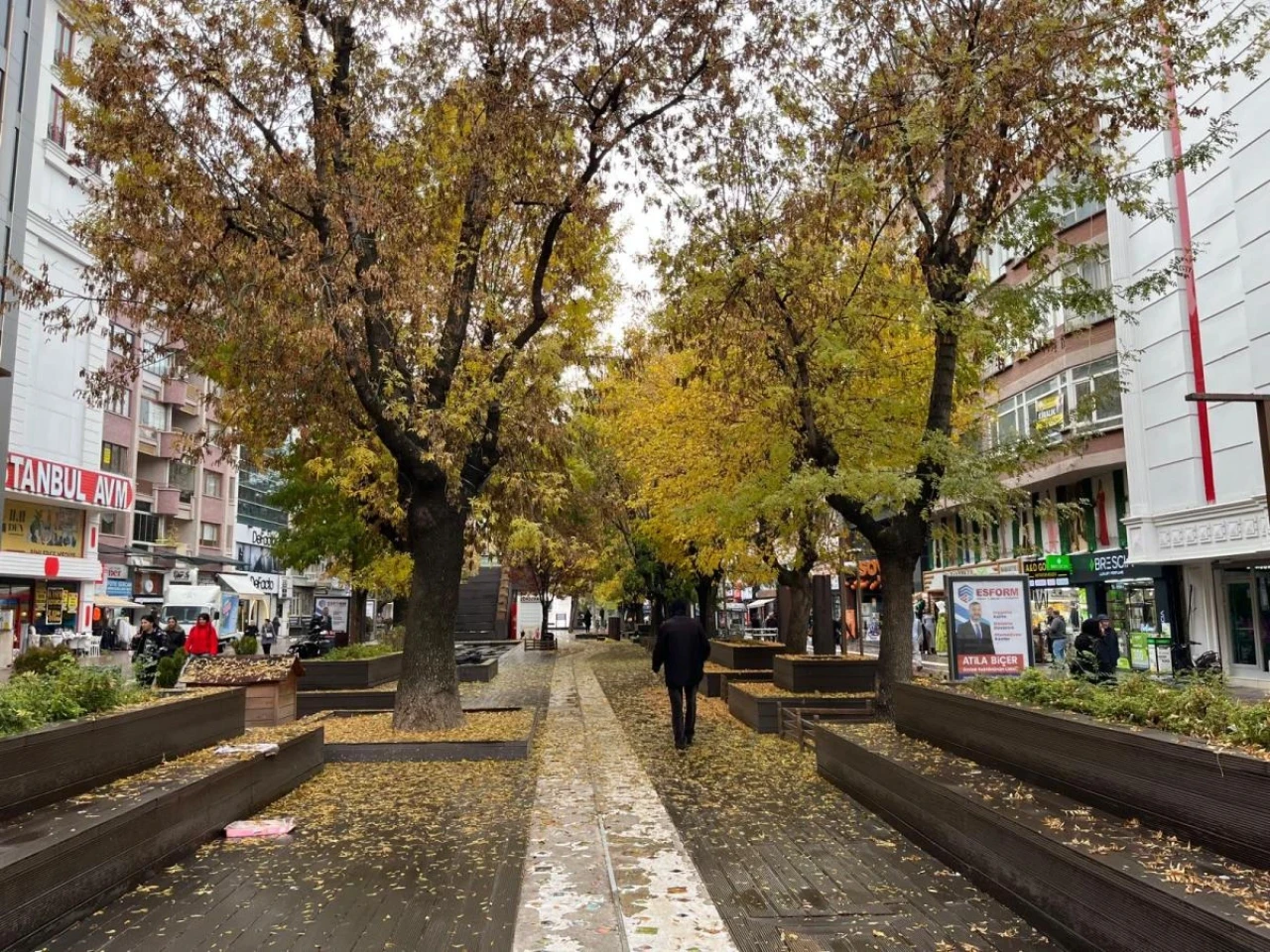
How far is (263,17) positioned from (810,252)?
260 inches

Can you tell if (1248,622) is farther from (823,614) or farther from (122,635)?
(122,635)

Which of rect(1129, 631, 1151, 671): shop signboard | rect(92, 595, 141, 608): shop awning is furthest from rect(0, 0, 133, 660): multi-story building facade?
rect(1129, 631, 1151, 671): shop signboard

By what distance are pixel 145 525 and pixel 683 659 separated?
53.0 m

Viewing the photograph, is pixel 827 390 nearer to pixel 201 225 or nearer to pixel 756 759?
pixel 756 759

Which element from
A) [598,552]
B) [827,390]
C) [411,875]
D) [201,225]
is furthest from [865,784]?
[598,552]

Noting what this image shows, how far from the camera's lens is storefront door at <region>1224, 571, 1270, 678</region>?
21688 millimetres

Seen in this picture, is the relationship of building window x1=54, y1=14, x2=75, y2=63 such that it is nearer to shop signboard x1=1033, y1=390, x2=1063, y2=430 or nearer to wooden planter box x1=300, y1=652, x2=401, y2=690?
wooden planter box x1=300, y1=652, x2=401, y2=690

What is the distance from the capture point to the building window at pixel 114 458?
47.2 m

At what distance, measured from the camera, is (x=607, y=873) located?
19.9ft

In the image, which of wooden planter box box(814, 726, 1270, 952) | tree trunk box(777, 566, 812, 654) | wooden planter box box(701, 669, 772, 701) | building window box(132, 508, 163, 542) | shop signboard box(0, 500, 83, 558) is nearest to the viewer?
wooden planter box box(814, 726, 1270, 952)

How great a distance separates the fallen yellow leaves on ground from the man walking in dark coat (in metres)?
1.89

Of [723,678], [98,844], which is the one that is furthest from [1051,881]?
[723,678]

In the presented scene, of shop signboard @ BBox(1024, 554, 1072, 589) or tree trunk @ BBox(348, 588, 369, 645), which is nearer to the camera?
tree trunk @ BBox(348, 588, 369, 645)

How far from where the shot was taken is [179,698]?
7.85 m
